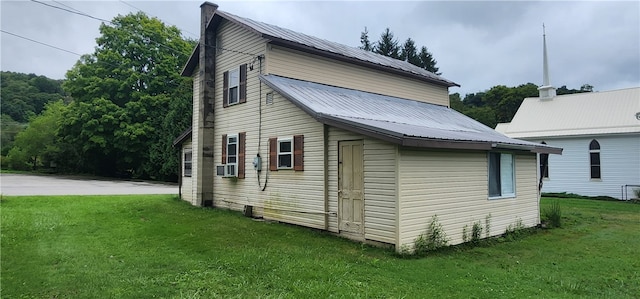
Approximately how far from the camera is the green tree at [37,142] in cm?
4241

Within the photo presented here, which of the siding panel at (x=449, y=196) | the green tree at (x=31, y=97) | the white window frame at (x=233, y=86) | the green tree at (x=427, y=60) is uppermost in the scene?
the green tree at (x=427, y=60)

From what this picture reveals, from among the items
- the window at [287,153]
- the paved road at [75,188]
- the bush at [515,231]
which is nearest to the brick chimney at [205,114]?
the window at [287,153]

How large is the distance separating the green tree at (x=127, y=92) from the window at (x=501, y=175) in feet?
88.2

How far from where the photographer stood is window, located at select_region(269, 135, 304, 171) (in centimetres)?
1032

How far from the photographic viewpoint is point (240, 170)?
12.7 meters

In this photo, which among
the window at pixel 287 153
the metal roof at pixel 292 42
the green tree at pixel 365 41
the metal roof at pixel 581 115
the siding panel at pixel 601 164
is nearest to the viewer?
the window at pixel 287 153

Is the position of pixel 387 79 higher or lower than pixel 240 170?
higher

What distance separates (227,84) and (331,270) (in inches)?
365

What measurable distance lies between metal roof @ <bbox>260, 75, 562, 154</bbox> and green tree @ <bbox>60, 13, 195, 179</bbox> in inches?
885

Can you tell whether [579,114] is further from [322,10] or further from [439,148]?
[439,148]

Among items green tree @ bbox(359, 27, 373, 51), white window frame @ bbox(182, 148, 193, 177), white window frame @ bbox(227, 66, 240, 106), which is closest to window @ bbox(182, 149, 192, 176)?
white window frame @ bbox(182, 148, 193, 177)

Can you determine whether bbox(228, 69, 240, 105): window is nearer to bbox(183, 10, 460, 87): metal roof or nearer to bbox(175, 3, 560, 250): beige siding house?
bbox(175, 3, 560, 250): beige siding house

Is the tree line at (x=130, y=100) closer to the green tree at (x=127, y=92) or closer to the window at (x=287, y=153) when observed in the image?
the green tree at (x=127, y=92)

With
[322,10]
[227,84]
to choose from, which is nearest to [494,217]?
[227,84]
